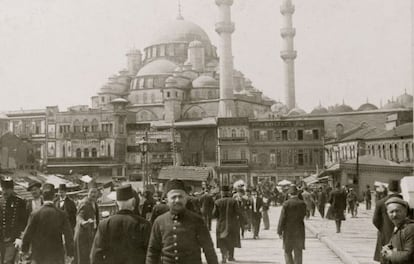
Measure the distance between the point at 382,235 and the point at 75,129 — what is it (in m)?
59.7

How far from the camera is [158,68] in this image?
249 ft

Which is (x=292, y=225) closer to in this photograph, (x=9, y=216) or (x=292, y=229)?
(x=292, y=229)

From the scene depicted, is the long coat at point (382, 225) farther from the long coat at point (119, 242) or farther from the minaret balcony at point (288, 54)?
the minaret balcony at point (288, 54)

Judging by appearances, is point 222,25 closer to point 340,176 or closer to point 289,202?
point 340,176

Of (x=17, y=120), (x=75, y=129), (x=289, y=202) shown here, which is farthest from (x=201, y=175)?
(x=17, y=120)

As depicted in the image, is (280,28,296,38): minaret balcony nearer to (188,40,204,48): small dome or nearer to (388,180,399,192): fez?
(188,40,204,48): small dome

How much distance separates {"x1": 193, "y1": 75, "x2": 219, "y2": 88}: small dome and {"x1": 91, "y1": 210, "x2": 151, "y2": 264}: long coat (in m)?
66.4

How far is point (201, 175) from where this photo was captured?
31328mm

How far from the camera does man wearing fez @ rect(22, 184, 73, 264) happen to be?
6.95 metres

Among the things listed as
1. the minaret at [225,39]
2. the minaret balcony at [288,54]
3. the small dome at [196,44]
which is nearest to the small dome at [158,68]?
the small dome at [196,44]

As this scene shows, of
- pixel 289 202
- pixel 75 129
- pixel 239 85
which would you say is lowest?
pixel 289 202

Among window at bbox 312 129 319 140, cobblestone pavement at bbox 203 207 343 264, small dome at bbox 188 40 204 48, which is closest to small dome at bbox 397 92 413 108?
window at bbox 312 129 319 140

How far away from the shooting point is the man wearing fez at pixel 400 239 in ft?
15.7

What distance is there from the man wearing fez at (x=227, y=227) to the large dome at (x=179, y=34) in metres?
70.0
